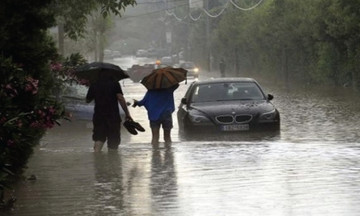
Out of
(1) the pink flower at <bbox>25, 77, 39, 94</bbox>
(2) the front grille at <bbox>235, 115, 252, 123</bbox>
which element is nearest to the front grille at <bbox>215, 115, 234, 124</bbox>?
(2) the front grille at <bbox>235, 115, 252, 123</bbox>

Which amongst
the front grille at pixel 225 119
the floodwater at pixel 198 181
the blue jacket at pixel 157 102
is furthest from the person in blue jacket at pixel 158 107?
the front grille at pixel 225 119

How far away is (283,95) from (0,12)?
103ft

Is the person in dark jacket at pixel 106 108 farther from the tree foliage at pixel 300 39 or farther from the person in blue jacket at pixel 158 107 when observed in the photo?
the tree foliage at pixel 300 39

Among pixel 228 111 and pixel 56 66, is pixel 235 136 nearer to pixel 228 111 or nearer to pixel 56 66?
pixel 228 111

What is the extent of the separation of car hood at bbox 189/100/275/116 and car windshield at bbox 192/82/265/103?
15.4 inches

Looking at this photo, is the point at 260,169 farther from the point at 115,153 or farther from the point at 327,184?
the point at 115,153

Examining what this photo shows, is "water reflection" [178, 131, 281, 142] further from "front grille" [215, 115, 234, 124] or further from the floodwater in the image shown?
the floodwater

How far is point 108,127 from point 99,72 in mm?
968

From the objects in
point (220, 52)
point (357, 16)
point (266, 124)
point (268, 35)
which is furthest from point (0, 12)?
point (220, 52)

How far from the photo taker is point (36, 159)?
51.0ft

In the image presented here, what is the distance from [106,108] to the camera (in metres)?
16.1

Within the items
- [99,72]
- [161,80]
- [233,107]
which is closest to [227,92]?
[233,107]

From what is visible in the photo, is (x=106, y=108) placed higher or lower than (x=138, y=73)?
higher

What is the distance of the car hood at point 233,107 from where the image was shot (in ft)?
68.1
